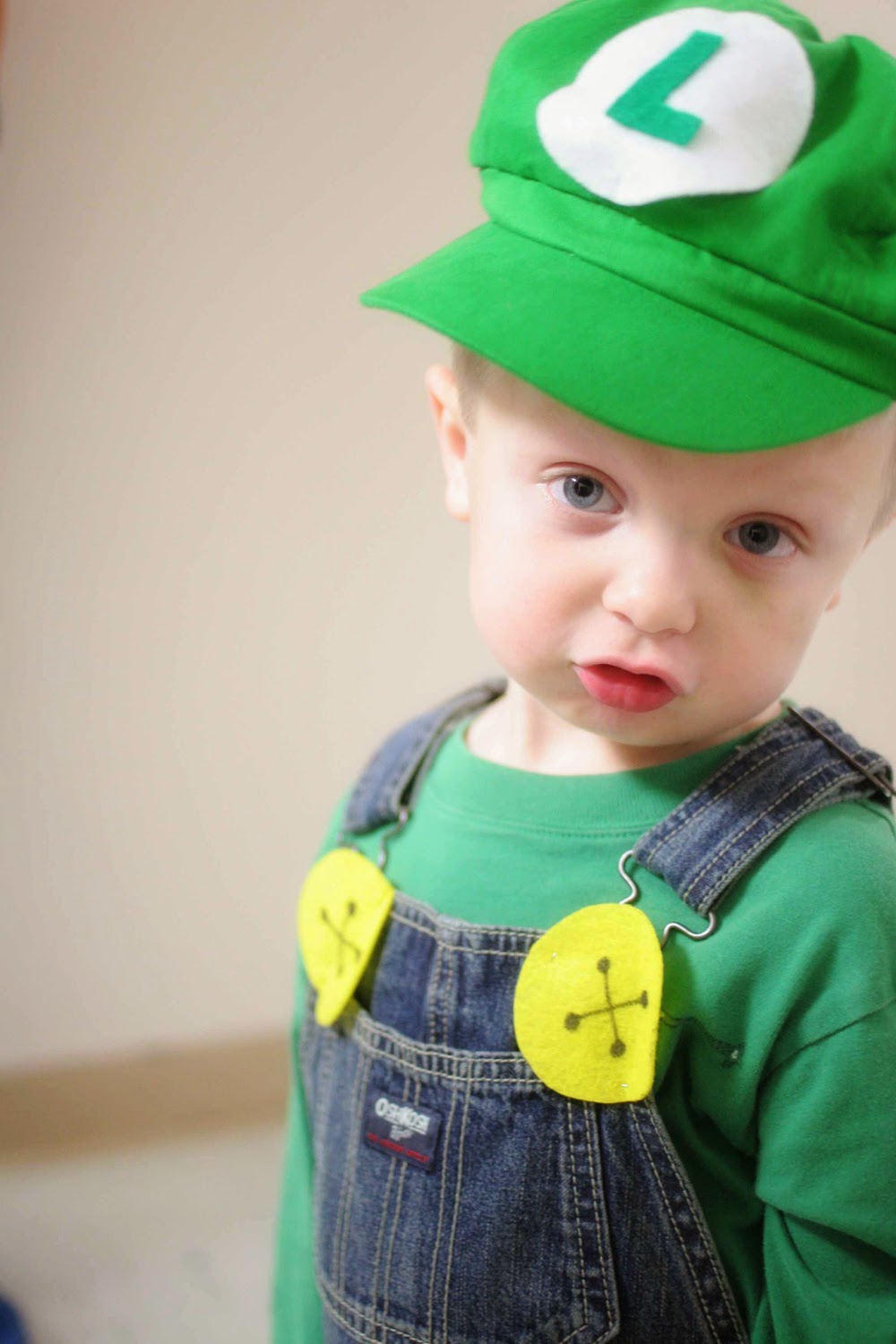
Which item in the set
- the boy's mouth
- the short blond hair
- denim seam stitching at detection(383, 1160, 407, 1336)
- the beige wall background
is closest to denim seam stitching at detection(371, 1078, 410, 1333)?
denim seam stitching at detection(383, 1160, 407, 1336)

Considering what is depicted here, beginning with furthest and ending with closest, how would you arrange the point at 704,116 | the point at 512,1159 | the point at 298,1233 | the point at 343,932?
the point at 298,1233
the point at 343,932
the point at 512,1159
the point at 704,116

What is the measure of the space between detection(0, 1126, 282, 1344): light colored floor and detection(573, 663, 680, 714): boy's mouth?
80cm

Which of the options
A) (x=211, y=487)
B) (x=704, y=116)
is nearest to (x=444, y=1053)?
(x=704, y=116)

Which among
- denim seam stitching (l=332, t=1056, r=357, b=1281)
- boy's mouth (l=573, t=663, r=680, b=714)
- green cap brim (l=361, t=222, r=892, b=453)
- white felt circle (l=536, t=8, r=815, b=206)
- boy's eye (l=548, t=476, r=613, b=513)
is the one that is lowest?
denim seam stitching (l=332, t=1056, r=357, b=1281)

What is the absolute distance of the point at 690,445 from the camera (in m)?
0.49

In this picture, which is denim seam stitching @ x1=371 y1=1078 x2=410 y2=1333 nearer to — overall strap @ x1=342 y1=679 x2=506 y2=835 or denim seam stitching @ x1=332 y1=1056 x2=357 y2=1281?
denim seam stitching @ x1=332 y1=1056 x2=357 y2=1281

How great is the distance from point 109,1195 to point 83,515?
641mm

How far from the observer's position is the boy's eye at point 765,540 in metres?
0.54

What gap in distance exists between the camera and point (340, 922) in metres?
0.71

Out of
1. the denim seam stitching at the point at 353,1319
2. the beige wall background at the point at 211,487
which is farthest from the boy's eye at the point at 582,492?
the beige wall background at the point at 211,487

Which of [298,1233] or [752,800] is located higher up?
[752,800]

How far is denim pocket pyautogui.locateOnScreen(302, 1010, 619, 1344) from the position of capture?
0.59m

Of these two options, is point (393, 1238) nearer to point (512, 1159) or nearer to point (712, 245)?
point (512, 1159)

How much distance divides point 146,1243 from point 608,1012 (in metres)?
0.78
